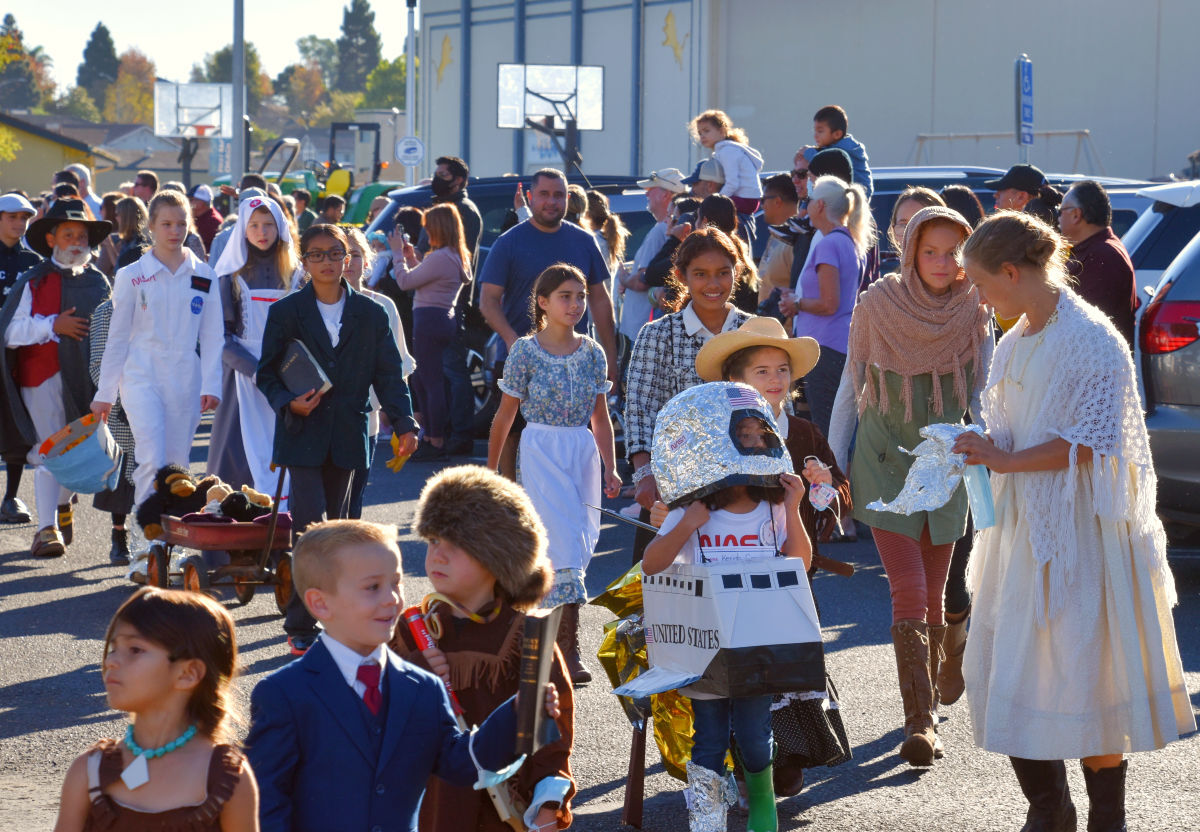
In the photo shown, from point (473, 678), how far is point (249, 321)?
5409 mm

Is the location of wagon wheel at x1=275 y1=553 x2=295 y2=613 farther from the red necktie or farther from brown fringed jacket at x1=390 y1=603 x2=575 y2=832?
the red necktie

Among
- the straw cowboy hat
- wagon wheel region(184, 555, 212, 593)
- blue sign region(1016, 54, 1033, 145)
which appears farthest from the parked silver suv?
blue sign region(1016, 54, 1033, 145)

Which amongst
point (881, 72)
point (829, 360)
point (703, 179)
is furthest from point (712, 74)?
point (829, 360)

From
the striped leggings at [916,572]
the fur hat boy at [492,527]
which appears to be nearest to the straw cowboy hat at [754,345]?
the striped leggings at [916,572]

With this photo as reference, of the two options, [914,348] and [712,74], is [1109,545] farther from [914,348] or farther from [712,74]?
[712,74]

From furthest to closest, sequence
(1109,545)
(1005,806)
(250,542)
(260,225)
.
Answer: (260,225) → (250,542) → (1005,806) → (1109,545)

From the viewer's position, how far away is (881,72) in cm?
3656

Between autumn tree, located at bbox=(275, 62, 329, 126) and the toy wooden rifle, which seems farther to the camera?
autumn tree, located at bbox=(275, 62, 329, 126)

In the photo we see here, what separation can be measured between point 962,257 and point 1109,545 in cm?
94

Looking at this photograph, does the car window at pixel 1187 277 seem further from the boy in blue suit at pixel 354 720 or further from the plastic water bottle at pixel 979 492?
the boy in blue suit at pixel 354 720

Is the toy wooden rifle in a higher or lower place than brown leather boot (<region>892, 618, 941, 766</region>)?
higher

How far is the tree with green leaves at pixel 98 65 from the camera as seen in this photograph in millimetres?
175625

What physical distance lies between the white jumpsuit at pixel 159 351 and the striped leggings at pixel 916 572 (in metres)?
4.27

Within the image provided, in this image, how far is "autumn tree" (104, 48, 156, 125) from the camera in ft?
514
